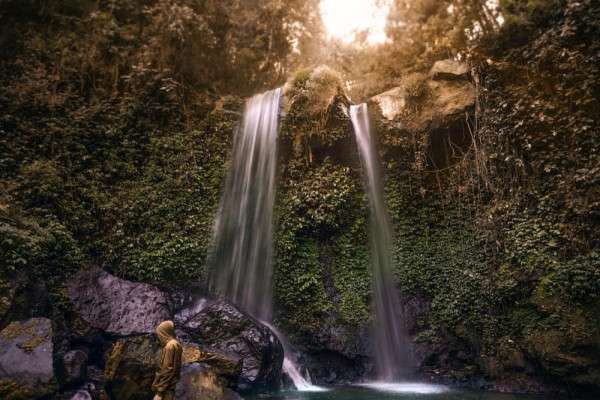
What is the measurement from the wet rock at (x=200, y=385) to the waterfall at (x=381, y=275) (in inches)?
182

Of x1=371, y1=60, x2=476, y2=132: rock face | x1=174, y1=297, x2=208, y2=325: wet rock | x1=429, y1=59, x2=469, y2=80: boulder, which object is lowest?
x1=174, y1=297, x2=208, y2=325: wet rock

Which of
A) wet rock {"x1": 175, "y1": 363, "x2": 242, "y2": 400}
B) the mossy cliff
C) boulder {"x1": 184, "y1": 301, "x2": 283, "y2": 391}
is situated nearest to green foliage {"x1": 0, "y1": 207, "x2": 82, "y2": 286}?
the mossy cliff

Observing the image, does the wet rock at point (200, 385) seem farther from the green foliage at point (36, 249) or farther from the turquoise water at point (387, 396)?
the green foliage at point (36, 249)

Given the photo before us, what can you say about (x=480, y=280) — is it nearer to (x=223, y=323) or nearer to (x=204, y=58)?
(x=223, y=323)

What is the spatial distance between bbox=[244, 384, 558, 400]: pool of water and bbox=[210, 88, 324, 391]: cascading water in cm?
160

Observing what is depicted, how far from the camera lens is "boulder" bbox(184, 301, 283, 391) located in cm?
762

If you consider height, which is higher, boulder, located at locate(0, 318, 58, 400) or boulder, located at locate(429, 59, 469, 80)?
boulder, located at locate(429, 59, 469, 80)

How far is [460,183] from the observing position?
10422 mm

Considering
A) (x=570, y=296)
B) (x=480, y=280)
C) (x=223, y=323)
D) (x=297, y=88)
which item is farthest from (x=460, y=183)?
(x=223, y=323)

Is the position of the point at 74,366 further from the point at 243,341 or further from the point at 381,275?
the point at 381,275

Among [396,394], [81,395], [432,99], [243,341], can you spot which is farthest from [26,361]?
[432,99]

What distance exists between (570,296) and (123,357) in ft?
26.5

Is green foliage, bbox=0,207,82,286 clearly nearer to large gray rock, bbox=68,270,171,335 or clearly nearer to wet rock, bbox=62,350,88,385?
large gray rock, bbox=68,270,171,335

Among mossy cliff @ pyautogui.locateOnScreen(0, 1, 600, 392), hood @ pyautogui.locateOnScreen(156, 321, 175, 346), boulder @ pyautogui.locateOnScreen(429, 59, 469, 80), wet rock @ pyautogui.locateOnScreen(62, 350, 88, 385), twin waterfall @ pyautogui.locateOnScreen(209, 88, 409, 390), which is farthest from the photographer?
boulder @ pyautogui.locateOnScreen(429, 59, 469, 80)
